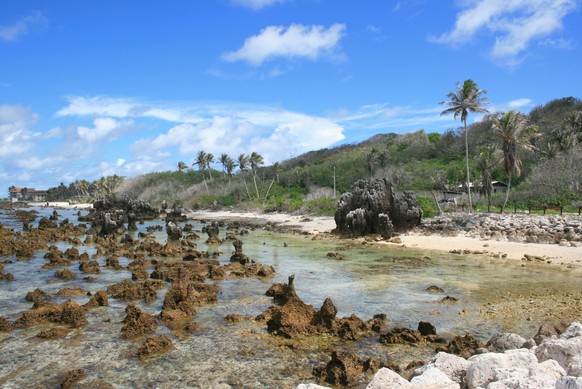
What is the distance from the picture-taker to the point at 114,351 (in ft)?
38.1

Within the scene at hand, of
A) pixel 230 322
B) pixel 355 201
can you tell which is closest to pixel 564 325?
pixel 230 322

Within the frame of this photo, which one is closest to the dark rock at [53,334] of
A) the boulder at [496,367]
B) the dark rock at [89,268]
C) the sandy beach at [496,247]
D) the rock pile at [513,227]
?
the dark rock at [89,268]

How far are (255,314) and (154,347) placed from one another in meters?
4.29

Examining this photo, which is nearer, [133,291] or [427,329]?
[427,329]

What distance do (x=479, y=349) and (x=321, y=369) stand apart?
3722 millimetres

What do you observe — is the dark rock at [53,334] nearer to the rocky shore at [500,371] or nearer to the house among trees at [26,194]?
the rocky shore at [500,371]

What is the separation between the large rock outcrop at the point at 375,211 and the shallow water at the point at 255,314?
39.1ft

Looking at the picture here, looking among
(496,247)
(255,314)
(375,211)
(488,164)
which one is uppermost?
(488,164)

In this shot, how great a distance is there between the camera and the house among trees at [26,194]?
606 feet

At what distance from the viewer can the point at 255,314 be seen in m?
15.2

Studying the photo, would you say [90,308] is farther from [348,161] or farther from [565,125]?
[348,161]

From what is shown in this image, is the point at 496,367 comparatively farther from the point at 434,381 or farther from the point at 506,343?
the point at 506,343

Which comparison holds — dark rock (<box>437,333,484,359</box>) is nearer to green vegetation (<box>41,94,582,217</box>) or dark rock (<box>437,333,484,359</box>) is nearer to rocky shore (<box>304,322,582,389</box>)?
rocky shore (<box>304,322,582,389</box>)

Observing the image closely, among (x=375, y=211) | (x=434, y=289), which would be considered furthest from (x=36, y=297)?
(x=375, y=211)
